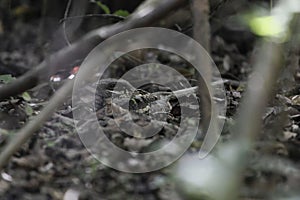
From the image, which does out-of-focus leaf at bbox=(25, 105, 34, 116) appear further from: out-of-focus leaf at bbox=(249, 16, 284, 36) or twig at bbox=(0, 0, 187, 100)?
out-of-focus leaf at bbox=(249, 16, 284, 36)

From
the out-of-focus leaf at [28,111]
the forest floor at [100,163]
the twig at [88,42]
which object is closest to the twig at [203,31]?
the twig at [88,42]

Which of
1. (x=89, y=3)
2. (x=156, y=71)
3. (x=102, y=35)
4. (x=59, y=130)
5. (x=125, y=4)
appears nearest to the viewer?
(x=102, y=35)

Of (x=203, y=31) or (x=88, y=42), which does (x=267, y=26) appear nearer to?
(x=203, y=31)

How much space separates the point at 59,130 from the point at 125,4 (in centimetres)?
137

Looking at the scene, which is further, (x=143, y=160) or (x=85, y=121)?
(x=85, y=121)

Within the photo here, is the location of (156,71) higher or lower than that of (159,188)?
higher

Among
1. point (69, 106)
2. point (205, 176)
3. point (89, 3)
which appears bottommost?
point (205, 176)

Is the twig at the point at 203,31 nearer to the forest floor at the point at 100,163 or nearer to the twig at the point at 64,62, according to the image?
the twig at the point at 64,62

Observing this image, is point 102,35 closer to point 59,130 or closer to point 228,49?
point 59,130

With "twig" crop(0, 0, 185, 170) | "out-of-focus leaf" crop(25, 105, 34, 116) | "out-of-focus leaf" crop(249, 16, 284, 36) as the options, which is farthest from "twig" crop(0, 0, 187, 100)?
"out-of-focus leaf" crop(25, 105, 34, 116)


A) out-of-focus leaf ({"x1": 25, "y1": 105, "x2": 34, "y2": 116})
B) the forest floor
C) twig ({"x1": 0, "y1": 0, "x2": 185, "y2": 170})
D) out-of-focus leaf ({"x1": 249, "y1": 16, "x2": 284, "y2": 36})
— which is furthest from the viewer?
out-of-focus leaf ({"x1": 25, "y1": 105, "x2": 34, "y2": 116})

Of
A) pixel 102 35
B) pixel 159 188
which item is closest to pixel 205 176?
pixel 102 35

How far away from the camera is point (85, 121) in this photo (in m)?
2.08

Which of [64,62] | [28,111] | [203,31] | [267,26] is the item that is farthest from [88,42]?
[28,111]
